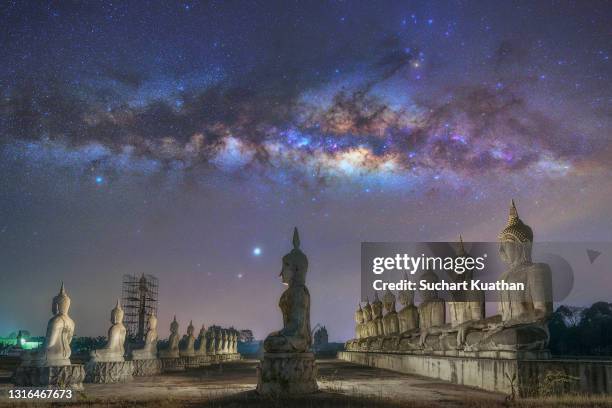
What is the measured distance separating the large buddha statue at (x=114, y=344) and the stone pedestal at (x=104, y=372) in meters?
0.33

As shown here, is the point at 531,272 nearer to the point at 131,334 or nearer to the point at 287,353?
the point at 287,353

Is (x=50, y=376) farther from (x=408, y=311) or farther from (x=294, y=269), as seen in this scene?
→ (x=408, y=311)

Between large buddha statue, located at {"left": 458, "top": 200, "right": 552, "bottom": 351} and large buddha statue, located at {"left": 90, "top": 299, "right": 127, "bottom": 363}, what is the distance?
10.5 m

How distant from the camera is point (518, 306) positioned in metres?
12.5

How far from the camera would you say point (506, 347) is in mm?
11500

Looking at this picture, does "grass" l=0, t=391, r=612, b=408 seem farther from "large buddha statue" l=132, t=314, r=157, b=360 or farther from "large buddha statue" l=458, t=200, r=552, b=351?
"large buddha statue" l=132, t=314, r=157, b=360

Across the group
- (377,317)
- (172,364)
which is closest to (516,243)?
(172,364)

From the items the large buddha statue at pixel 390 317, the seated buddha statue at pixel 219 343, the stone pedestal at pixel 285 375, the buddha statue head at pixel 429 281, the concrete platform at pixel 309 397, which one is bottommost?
the seated buddha statue at pixel 219 343

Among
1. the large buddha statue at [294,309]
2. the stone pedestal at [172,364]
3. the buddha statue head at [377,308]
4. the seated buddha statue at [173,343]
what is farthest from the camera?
the buddha statue head at [377,308]

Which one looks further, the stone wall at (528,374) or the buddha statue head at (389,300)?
the buddha statue head at (389,300)

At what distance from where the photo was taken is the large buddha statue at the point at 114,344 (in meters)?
16.0

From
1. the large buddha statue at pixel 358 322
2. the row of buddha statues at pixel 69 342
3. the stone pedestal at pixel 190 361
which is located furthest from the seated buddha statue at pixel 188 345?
the large buddha statue at pixel 358 322

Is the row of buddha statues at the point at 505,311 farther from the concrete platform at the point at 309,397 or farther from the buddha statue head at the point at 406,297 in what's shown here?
the buddha statue head at the point at 406,297

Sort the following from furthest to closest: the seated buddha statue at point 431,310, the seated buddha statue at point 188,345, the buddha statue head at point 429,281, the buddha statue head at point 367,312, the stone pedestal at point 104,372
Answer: the buddha statue head at point 367,312 → the seated buddha statue at point 188,345 → the buddha statue head at point 429,281 → the seated buddha statue at point 431,310 → the stone pedestal at point 104,372
